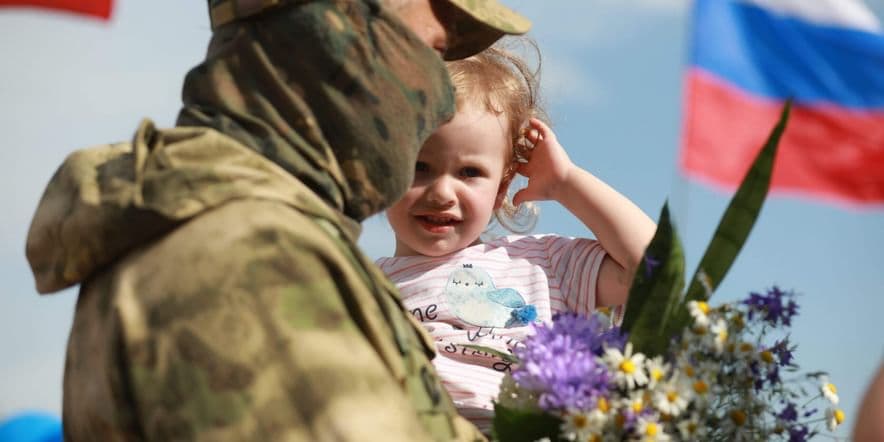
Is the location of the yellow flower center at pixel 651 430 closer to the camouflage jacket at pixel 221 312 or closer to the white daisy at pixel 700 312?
the white daisy at pixel 700 312

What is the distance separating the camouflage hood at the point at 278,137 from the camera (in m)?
2.58

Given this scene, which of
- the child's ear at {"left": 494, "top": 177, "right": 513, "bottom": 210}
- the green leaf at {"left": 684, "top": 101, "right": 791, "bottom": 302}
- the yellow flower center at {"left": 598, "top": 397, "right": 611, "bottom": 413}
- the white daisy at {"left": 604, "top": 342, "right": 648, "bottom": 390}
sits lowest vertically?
the child's ear at {"left": 494, "top": 177, "right": 513, "bottom": 210}

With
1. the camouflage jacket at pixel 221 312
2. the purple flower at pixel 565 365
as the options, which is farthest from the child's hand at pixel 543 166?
the camouflage jacket at pixel 221 312

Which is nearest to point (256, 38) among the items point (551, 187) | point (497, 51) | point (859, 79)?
point (859, 79)

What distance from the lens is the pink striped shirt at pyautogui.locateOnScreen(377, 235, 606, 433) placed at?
4422mm

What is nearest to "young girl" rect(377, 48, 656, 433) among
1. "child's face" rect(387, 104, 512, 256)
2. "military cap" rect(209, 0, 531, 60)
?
"child's face" rect(387, 104, 512, 256)

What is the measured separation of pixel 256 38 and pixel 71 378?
0.91 meters

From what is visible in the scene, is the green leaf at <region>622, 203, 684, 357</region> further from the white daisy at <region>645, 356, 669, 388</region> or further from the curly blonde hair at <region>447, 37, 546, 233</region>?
the curly blonde hair at <region>447, 37, 546, 233</region>

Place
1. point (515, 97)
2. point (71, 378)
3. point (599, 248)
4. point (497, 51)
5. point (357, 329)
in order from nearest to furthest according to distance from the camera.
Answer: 1. point (357, 329)
2. point (71, 378)
3. point (599, 248)
4. point (515, 97)
5. point (497, 51)

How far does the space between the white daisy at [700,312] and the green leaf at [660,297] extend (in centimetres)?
9

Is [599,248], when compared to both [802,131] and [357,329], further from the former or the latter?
[357,329]

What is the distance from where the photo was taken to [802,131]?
3.62m

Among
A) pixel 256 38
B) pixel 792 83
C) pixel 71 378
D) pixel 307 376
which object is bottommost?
pixel 71 378

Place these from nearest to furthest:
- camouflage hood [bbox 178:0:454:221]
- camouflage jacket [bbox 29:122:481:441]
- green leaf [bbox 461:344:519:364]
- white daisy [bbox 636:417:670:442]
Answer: camouflage jacket [bbox 29:122:481:441] → camouflage hood [bbox 178:0:454:221] → white daisy [bbox 636:417:670:442] → green leaf [bbox 461:344:519:364]
